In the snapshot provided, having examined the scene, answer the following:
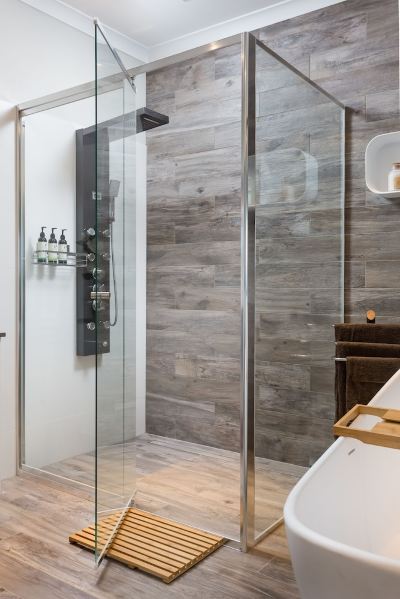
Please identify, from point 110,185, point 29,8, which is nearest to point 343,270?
point 110,185

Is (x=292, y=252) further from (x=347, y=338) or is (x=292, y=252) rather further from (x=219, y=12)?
(x=219, y=12)

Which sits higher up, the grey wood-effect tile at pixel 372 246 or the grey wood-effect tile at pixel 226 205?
the grey wood-effect tile at pixel 226 205

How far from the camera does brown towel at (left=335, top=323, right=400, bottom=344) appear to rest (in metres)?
2.25

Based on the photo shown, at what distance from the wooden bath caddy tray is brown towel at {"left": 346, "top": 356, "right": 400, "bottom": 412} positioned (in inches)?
30.8

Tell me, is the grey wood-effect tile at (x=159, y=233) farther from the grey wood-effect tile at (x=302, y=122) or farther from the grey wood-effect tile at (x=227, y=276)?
the grey wood-effect tile at (x=302, y=122)

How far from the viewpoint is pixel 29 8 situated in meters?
3.10

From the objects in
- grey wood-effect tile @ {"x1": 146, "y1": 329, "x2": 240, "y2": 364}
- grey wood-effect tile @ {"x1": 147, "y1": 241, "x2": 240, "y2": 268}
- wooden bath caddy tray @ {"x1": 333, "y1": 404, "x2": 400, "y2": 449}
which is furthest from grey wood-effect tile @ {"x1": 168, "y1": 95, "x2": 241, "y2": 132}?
wooden bath caddy tray @ {"x1": 333, "y1": 404, "x2": 400, "y2": 449}

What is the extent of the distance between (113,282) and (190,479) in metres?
1.25

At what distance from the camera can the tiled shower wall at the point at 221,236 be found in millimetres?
2594

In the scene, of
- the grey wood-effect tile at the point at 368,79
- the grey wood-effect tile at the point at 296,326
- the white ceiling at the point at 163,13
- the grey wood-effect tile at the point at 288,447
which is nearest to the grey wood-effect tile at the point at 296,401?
the grey wood-effect tile at the point at 288,447

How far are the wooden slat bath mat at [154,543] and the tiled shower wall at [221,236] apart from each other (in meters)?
0.63

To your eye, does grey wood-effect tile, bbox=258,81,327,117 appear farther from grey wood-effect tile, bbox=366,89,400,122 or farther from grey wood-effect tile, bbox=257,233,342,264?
grey wood-effect tile, bbox=257,233,342,264

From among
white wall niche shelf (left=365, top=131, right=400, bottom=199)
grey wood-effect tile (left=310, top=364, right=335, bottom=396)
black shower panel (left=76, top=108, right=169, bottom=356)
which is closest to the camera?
black shower panel (left=76, top=108, right=169, bottom=356)

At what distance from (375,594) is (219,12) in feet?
11.2
